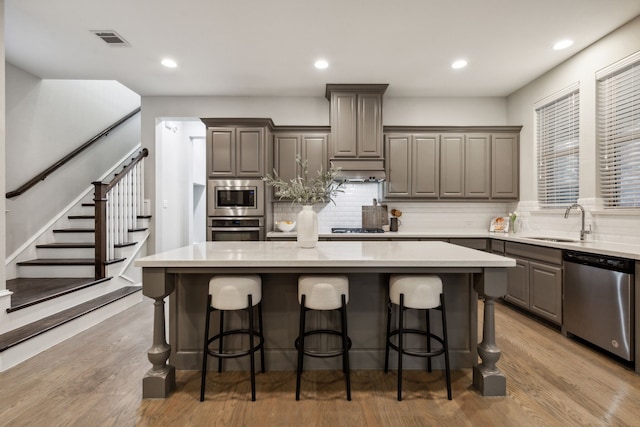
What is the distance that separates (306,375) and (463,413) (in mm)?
1053

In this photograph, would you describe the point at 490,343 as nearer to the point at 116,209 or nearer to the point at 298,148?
the point at 298,148

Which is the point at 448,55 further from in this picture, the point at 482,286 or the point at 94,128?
the point at 94,128

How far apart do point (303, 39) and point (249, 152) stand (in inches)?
65.4

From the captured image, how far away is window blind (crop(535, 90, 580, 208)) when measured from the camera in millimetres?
3693

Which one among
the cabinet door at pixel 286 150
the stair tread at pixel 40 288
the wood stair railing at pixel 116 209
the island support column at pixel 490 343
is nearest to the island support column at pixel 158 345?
the stair tread at pixel 40 288

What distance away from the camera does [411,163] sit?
471 cm

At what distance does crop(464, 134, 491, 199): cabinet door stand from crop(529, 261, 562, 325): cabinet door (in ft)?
4.94

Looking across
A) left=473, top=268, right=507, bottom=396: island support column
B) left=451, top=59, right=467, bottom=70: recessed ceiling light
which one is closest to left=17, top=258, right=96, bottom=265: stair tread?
left=473, top=268, right=507, bottom=396: island support column

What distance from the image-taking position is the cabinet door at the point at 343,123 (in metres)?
4.49

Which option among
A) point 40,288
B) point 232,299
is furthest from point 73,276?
point 232,299

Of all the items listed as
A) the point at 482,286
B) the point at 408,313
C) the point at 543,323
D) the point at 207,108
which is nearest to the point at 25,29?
the point at 207,108

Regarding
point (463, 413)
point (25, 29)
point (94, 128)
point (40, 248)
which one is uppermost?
point (25, 29)

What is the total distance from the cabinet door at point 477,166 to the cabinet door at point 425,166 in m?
0.44

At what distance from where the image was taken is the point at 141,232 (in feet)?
15.5
